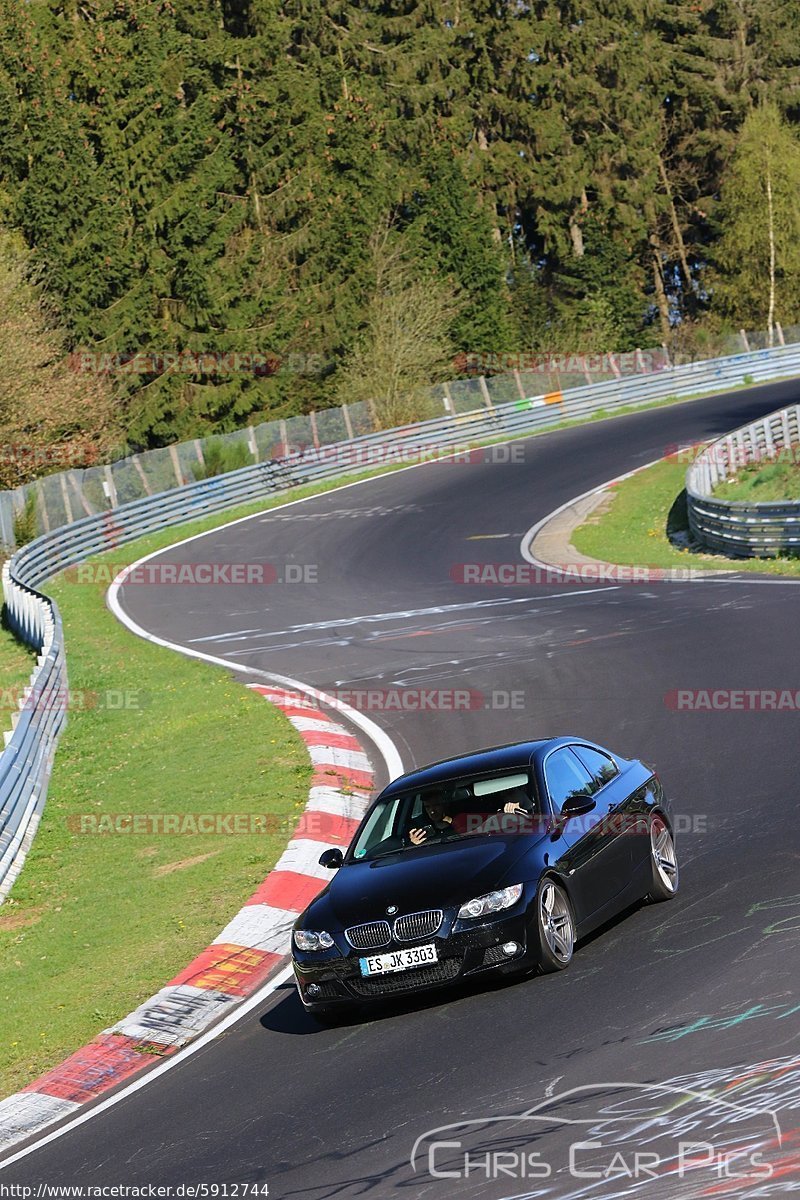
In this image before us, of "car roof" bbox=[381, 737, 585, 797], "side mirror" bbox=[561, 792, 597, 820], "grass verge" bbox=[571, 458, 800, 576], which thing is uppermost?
"car roof" bbox=[381, 737, 585, 797]

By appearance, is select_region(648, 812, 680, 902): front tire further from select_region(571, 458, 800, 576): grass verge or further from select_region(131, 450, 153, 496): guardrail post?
select_region(131, 450, 153, 496): guardrail post

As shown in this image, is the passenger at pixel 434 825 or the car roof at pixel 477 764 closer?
the passenger at pixel 434 825

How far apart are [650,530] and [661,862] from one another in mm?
23849

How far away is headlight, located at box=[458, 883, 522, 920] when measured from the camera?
8836mm

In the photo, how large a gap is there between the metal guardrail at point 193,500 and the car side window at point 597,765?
5.70m

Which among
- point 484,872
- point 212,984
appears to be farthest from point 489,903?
point 212,984

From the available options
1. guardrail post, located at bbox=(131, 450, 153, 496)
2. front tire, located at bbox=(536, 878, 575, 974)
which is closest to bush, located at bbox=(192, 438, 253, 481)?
guardrail post, located at bbox=(131, 450, 153, 496)

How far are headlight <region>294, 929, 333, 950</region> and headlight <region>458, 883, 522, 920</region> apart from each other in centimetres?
80

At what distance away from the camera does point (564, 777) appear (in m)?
10.2

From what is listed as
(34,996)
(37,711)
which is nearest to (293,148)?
(37,711)

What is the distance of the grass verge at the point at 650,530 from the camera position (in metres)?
28.0

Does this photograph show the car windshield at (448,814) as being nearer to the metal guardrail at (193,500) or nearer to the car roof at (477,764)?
the car roof at (477,764)

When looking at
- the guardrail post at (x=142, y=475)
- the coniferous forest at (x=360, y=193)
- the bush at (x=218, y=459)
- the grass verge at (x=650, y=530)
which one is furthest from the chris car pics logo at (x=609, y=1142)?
the coniferous forest at (x=360, y=193)

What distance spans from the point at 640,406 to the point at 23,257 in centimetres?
2180
